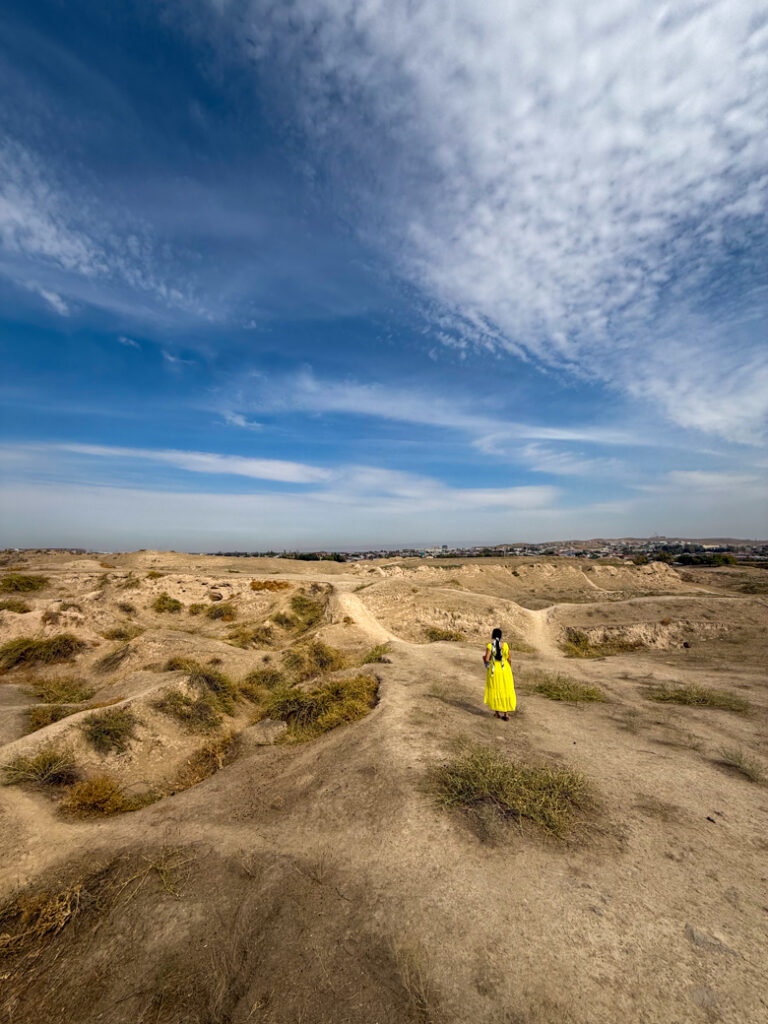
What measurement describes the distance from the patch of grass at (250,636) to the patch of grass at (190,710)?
30.0 ft

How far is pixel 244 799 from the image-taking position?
7.89m

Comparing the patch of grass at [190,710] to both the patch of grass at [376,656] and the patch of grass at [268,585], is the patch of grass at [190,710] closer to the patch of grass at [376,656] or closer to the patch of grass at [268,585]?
the patch of grass at [376,656]

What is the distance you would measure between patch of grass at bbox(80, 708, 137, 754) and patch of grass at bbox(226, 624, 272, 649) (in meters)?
10.5

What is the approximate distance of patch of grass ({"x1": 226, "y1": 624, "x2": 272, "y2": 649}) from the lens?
21.5 meters

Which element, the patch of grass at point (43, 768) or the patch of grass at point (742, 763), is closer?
the patch of grass at point (742, 763)

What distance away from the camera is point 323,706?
11398 millimetres

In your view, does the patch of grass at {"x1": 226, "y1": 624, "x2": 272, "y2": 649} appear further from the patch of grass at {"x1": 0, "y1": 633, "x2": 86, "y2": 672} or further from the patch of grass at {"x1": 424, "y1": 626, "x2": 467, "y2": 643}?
the patch of grass at {"x1": 424, "y1": 626, "x2": 467, "y2": 643}

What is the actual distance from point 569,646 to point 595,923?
22.0 meters

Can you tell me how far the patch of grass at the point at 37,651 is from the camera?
17141mm

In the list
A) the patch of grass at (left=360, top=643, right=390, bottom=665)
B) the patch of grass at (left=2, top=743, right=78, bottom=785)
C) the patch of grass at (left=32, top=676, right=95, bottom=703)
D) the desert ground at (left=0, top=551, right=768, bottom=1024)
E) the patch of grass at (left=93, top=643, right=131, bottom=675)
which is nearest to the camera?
the desert ground at (left=0, top=551, right=768, bottom=1024)

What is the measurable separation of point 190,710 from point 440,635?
14502 mm

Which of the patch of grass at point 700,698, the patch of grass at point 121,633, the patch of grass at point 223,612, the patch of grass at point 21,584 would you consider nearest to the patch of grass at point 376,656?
the patch of grass at point 700,698

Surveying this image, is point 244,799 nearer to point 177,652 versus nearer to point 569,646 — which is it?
point 177,652

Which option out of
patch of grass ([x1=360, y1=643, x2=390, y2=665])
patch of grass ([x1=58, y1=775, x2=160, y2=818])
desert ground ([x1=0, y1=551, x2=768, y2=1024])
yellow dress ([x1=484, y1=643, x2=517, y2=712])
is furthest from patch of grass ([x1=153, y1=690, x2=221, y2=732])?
yellow dress ([x1=484, y1=643, x2=517, y2=712])
